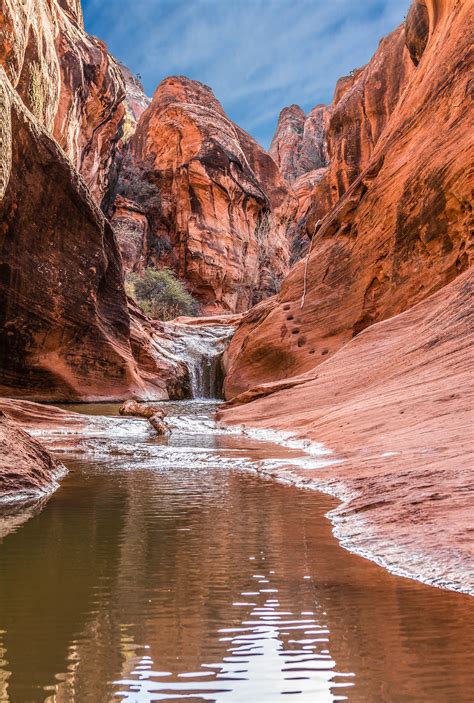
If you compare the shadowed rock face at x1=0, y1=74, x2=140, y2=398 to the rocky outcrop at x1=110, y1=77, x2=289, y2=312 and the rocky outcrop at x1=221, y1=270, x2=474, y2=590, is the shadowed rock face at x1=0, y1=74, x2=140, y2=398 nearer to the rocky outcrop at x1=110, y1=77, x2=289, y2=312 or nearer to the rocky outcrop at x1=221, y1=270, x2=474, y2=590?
the rocky outcrop at x1=221, y1=270, x2=474, y2=590

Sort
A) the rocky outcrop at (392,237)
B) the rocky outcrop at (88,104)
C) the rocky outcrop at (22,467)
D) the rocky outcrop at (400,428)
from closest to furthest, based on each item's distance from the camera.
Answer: the rocky outcrop at (400,428) → the rocky outcrop at (22,467) → the rocky outcrop at (392,237) → the rocky outcrop at (88,104)

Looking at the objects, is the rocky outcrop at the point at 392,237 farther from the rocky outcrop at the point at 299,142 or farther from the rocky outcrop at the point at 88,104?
the rocky outcrop at the point at 299,142

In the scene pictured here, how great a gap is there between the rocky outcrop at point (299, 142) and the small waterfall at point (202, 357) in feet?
186

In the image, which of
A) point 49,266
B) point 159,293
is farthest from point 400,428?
point 159,293

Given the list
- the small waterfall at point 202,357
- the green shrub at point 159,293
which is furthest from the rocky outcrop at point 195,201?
the small waterfall at point 202,357

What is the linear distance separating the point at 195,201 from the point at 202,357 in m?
22.2

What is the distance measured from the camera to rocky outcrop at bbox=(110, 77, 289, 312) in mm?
50125

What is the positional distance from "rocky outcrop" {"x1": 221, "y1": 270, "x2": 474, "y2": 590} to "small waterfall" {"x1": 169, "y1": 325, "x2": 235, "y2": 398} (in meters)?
14.6

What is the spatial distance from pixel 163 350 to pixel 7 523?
1032 inches

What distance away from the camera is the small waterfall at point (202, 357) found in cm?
3134

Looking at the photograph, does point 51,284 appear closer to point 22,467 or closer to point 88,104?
point 88,104

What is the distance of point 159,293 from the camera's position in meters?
44.3

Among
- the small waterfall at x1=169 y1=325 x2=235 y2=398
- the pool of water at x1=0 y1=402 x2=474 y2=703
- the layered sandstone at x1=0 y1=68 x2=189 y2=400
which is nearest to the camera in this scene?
the pool of water at x1=0 y1=402 x2=474 y2=703

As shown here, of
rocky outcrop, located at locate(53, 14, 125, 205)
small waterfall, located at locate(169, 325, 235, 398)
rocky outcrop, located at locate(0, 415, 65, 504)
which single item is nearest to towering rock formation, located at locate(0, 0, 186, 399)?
rocky outcrop, located at locate(53, 14, 125, 205)
